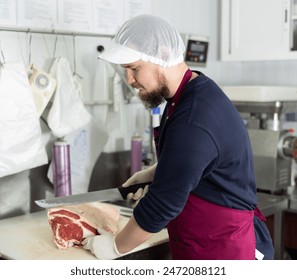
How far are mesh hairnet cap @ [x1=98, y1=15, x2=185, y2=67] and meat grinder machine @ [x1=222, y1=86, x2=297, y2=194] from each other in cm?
107

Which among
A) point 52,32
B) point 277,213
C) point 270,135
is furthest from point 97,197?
point 270,135

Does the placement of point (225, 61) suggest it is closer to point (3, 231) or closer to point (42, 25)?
point (42, 25)

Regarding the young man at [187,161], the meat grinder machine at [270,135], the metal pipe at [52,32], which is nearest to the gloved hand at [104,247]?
the young man at [187,161]

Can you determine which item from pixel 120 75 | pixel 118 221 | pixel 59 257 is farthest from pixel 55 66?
pixel 59 257

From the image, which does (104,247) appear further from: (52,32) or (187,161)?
(52,32)

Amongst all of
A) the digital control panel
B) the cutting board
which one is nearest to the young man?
the cutting board

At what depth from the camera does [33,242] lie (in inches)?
64.3

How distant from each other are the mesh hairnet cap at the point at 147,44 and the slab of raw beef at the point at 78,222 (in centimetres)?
59

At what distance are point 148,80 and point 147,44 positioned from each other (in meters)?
0.09

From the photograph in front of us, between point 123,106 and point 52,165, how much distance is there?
1.65 ft

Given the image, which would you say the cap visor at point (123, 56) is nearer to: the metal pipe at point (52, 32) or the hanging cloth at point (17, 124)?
the hanging cloth at point (17, 124)

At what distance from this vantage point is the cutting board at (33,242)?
1.52m

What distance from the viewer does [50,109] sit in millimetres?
1967

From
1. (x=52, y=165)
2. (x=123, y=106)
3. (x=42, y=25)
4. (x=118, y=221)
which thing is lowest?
(x=118, y=221)
